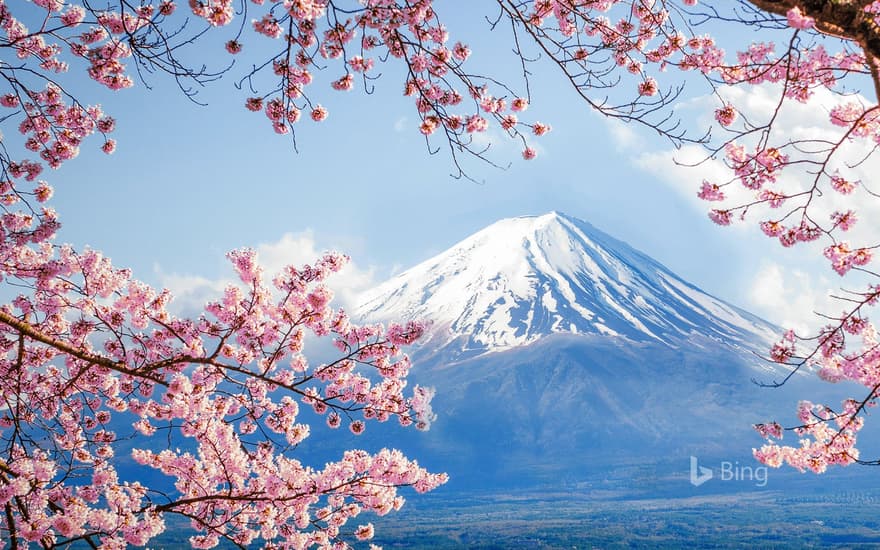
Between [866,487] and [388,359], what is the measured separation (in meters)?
144

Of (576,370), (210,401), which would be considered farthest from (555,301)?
(210,401)

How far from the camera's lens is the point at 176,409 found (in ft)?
18.4

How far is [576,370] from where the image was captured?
14688cm

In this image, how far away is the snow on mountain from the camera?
159 metres

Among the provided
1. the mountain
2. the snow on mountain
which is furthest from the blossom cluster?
the snow on mountain

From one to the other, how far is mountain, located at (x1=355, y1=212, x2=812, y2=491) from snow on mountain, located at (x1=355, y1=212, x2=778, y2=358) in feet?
1.16

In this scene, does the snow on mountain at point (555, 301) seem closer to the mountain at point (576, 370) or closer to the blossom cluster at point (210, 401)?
the mountain at point (576, 370)

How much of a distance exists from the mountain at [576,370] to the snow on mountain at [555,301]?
355mm

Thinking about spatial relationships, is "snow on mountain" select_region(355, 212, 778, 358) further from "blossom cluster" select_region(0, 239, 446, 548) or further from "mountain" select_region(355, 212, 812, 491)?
"blossom cluster" select_region(0, 239, 446, 548)

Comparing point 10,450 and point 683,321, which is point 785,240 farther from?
point 683,321

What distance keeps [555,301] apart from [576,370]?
23.0 meters

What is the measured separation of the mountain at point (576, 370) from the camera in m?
136

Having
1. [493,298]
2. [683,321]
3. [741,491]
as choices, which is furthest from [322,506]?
[683,321]

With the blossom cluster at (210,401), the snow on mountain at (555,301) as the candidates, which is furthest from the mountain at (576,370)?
the blossom cluster at (210,401)
